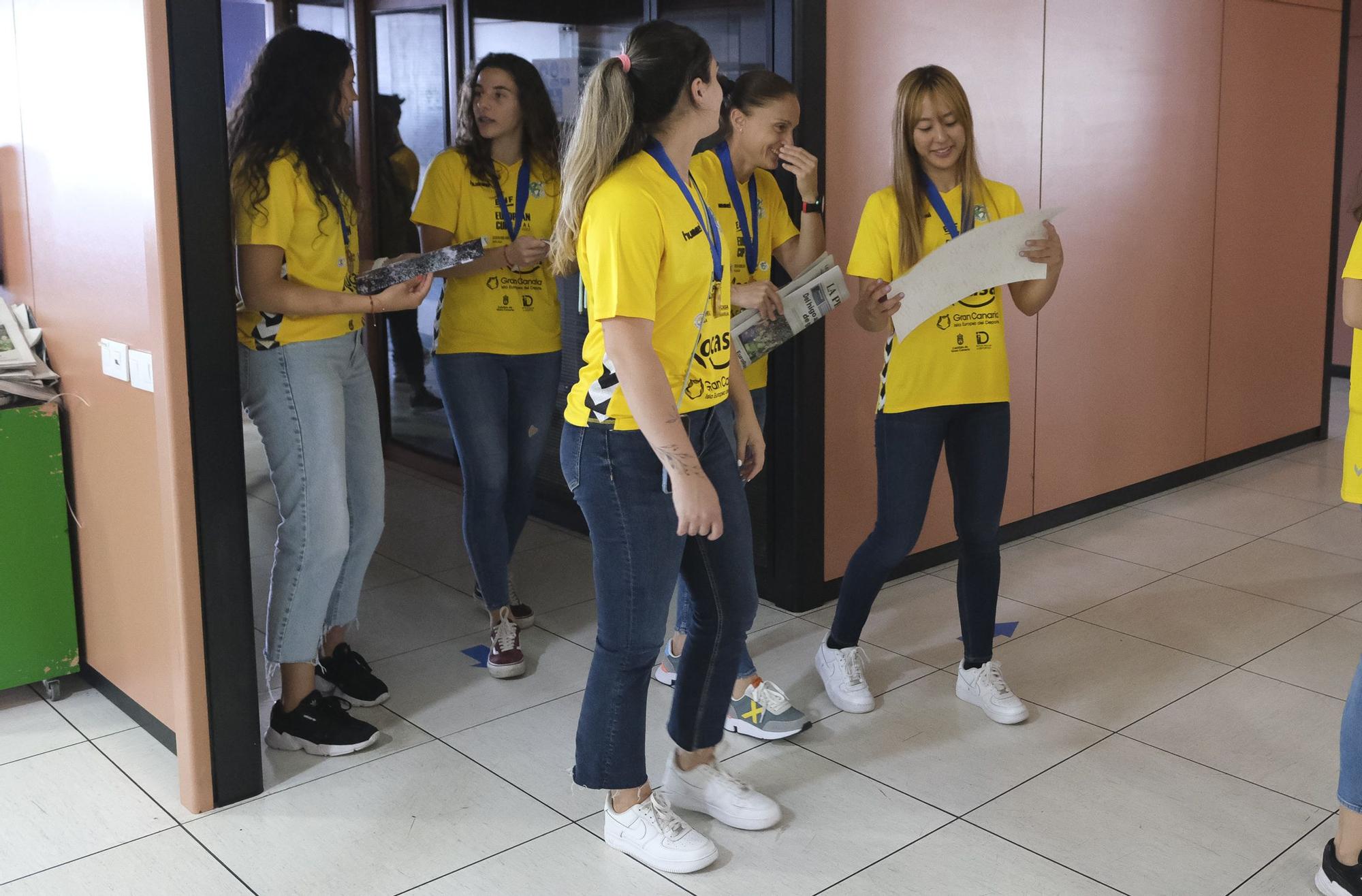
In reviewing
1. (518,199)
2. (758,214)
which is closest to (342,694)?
(518,199)

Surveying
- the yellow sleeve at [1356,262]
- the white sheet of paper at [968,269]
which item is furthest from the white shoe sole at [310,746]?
the yellow sleeve at [1356,262]

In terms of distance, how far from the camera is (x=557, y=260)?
7.49 ft

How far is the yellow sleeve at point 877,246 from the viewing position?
2.98m

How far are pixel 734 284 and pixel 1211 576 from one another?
224 cm

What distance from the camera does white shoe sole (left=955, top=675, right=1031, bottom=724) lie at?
3078 mm

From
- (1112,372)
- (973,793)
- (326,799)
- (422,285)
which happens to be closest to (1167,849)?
(973,793)

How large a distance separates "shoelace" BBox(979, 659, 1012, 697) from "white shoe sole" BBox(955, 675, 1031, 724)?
0.05 m

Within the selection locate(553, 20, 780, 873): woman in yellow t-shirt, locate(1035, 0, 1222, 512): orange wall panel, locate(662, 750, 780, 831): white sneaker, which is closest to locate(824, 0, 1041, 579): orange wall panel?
locate(1035, 0, 1222, 512): orange wall panel

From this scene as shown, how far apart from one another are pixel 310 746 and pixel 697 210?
1601 millimetres

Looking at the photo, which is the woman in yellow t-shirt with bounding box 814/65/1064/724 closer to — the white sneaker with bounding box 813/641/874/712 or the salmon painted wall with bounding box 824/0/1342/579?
the white sneaker with bounding box 813/641/874/712

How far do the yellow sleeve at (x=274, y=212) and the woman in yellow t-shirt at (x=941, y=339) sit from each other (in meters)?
1.29

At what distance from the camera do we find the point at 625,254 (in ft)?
6.70

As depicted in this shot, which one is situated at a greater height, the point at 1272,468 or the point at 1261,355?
the point at 1261,355

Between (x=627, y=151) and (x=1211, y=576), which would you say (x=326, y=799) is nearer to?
(x=627, y=151)
